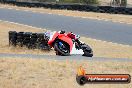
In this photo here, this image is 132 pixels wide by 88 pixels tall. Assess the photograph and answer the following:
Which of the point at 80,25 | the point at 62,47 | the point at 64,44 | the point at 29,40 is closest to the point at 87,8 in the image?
the point at 80,25

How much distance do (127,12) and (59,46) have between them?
31473mm

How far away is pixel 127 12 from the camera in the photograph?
4056cm

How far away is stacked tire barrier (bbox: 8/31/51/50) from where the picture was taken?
19.3m

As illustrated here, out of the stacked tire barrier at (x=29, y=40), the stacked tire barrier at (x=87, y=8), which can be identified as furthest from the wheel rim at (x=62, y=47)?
the stacked tire barrier at (x=87, y=8)

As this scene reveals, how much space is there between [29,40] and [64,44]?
31.9 ft

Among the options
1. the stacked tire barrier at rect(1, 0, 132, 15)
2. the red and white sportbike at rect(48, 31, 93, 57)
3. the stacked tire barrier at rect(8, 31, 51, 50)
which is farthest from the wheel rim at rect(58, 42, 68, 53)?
the stacked tire barrier at rect(1, 0, 132, 15)

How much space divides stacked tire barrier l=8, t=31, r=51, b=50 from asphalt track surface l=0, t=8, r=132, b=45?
7208 mm

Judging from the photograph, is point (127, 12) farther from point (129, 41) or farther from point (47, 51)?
point (47, 51)

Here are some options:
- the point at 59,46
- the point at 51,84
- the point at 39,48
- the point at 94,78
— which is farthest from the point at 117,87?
the point at 39,48

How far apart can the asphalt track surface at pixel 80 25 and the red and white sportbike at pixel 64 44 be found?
14677 mm

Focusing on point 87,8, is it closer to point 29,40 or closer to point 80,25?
point 80,25

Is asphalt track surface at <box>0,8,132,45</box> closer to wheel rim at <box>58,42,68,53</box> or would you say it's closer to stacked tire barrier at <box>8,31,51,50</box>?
stacked tire barrier at <box>8,31,51,50</box>

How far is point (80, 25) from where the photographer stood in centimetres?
3238

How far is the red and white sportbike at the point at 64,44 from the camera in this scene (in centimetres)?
Result: 984
